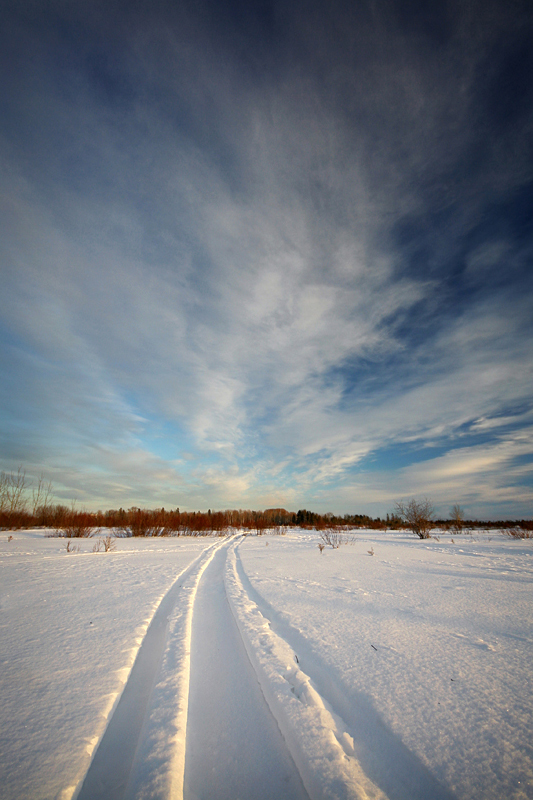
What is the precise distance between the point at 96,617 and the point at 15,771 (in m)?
2.32

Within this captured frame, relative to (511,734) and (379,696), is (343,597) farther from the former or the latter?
(511,734)

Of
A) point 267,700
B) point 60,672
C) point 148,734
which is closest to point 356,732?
point 267,700

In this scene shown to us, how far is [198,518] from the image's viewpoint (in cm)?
2836

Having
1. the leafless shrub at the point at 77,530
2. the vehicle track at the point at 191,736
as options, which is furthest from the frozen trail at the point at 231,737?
the leafless shrub at the point at 77,530

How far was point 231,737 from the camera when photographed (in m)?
1.62

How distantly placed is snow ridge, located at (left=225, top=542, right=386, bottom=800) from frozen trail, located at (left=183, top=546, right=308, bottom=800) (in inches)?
2.2

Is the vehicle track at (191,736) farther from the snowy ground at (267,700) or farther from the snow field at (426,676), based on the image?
the snow field at (426,676)

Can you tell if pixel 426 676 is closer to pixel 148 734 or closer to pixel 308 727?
pixel 308 727

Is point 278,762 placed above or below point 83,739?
below

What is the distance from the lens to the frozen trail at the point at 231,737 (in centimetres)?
132

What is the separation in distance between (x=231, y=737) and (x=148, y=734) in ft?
1.46

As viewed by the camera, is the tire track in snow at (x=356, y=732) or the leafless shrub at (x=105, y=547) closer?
the tire track in snow at (x=356, y=732)

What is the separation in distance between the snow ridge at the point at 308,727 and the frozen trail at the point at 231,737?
6 cm

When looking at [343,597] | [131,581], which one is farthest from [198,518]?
[343,597]
